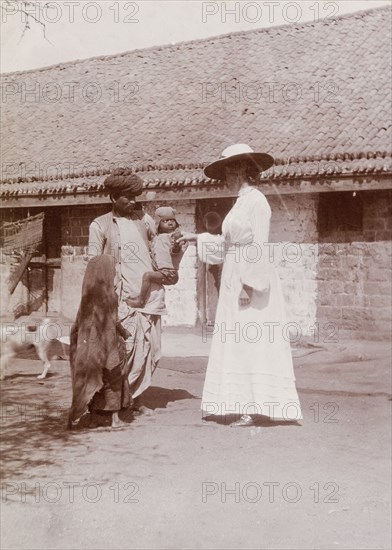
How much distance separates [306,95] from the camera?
13859mm

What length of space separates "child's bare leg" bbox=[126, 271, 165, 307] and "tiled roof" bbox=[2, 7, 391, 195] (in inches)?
262

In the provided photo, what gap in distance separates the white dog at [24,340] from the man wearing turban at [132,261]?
6.61 ft

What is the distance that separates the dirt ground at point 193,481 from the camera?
3564 mm

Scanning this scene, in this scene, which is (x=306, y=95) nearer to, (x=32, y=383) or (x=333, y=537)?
(x=32, y=383)

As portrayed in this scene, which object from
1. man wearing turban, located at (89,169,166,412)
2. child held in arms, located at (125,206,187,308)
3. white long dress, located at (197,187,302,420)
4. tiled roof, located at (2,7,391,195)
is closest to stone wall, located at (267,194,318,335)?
tiled roof, located at (2,7,391,195)

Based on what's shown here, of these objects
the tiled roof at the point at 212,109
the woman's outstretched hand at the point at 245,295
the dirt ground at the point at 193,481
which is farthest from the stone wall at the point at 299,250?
the woman's outstretched hand at the point at 245,295

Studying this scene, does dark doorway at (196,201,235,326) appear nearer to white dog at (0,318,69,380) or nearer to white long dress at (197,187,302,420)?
white dog at (0,318,69,380)

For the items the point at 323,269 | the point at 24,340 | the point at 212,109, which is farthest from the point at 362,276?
the point at 24,340

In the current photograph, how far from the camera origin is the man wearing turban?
5090mm

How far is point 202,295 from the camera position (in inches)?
525

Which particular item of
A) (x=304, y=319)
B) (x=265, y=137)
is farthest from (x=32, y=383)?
(x=265, y=137)

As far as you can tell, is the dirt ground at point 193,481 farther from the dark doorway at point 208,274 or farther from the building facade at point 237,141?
the dark doorway at point 208,274

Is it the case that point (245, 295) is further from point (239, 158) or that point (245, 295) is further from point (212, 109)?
point (212, 109)

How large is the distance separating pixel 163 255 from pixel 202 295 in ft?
27.0
